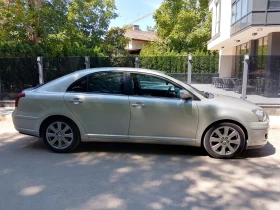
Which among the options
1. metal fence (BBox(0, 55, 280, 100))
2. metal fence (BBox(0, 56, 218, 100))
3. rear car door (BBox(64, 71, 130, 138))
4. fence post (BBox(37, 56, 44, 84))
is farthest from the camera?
metal fence (BBox(0, 56, 218, 100))

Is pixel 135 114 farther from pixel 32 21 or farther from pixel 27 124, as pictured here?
pixel 32 21

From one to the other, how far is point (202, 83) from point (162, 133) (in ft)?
21.1

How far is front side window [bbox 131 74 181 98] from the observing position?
4.82 meters

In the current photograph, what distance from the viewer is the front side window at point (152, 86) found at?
4.82 metres

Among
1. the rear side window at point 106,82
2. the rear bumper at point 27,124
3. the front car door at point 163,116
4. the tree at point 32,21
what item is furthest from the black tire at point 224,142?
the tree at point 32,21

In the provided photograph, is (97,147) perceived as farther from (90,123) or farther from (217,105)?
(217,105)

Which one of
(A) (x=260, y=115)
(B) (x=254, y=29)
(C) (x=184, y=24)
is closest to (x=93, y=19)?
(C) (x=184, y=24)

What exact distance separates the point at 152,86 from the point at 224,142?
5.38ft

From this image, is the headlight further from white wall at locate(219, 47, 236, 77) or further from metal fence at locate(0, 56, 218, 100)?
white wall at locate(219, 47, 236, 77)

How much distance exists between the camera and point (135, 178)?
3867mm

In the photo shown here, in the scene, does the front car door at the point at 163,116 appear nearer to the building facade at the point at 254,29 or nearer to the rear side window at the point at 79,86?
the rear side window at the point at 79,86

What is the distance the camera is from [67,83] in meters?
4.92

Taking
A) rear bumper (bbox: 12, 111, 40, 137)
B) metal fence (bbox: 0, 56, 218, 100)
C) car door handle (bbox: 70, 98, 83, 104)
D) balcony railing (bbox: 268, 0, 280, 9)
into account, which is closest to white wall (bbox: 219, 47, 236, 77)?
balcony railing (bbox: 268, 0, 280, 9)

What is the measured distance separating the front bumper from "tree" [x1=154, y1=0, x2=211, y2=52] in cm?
2186
